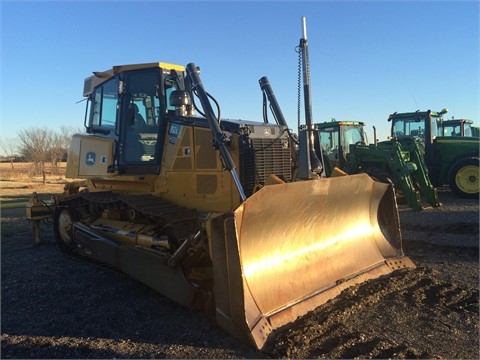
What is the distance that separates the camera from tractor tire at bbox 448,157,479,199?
13.4m

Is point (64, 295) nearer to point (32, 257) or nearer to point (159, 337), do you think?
point (159, 337)

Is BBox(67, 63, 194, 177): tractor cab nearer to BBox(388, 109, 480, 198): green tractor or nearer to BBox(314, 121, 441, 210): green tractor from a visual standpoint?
BBox(314, 121, 441, 210): green tractor

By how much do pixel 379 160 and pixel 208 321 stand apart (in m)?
9.83

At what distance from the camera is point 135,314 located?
182 inches

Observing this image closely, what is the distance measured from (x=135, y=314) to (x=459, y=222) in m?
7.39

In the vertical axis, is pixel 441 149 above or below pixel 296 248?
above

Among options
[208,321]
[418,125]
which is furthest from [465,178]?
[208,321]

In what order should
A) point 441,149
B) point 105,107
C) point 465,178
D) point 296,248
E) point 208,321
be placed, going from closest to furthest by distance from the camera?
point 208,321 → point 296,248 → point 105,107 → point 465,178 → point 441,149

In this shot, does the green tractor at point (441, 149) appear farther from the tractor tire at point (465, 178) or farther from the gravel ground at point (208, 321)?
the gravel ground at point (208, 321)

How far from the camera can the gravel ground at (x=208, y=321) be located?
3.68 meters

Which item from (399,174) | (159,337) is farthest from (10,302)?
(399,174)

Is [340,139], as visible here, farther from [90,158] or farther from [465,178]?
[90,158]

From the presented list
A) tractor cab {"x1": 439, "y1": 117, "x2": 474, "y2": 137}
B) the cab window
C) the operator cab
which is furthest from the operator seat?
tractor cab {"x1": 439, "y1": 117, "x2": 474, "y2": 137}

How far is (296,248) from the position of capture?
4801mm
